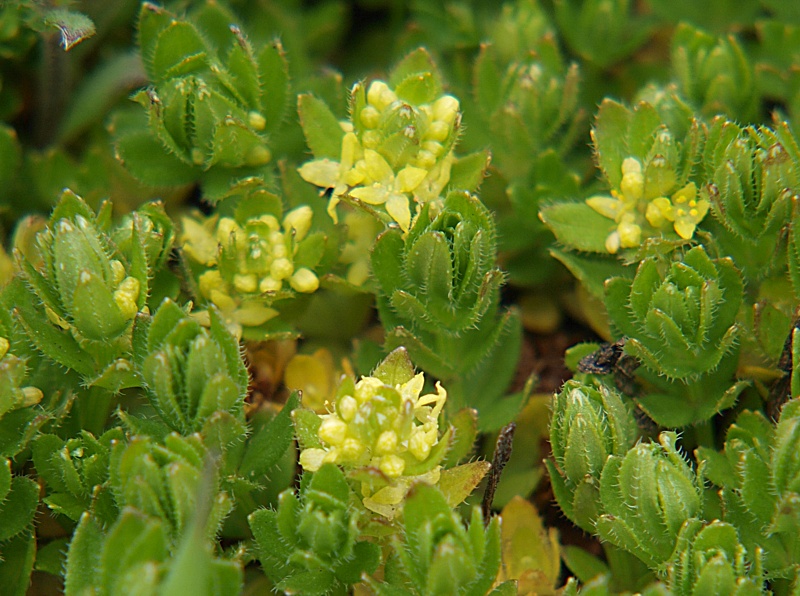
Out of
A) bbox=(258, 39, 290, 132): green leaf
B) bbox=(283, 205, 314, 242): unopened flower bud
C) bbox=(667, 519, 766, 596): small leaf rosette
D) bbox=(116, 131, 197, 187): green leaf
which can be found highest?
bbox=(258, 39, 290, 132): green leaf

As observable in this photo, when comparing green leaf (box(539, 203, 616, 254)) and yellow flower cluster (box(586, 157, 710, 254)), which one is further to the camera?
Result: green leaf (box(539, 203, 616, 254))

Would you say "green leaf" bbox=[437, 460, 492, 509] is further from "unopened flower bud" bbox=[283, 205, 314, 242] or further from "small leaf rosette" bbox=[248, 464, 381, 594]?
"unopened flower bud" bbox=[283, 205, 314, 242]

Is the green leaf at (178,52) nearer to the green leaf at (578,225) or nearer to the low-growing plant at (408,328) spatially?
the low-growing plant at (408,328)

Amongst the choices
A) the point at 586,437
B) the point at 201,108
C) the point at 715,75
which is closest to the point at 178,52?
the point at 201,108

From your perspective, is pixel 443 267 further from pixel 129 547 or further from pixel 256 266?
pixel 129 547

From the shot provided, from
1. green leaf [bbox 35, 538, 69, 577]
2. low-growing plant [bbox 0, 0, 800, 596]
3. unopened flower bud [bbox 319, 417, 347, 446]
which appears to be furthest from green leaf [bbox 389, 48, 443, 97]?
green leaf [bbox 35, 538, 69, 577]
